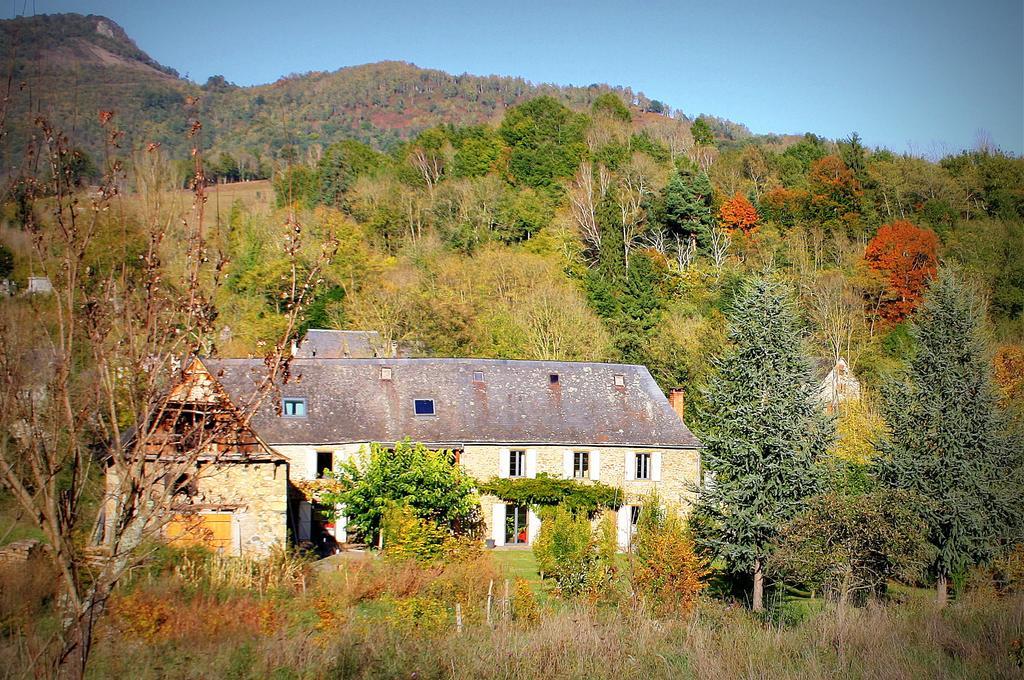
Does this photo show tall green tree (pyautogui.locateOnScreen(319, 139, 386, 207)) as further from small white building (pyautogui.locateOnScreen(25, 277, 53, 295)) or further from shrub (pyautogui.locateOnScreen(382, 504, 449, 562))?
small white building (pyautogui.locateOnScreen(25, 277, 53, 295))

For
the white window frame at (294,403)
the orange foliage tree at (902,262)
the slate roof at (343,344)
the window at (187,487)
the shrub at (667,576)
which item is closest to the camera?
the window at (187,487)

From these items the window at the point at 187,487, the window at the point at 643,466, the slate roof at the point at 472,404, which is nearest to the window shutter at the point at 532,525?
the slate roof at the point at 472,404

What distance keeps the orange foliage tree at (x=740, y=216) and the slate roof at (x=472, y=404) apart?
29.9m

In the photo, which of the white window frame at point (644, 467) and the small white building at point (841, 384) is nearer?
the white window frame at point (644, 467)

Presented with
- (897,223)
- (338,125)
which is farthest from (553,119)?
(338,125)

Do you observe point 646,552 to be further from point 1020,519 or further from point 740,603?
point 1020,519

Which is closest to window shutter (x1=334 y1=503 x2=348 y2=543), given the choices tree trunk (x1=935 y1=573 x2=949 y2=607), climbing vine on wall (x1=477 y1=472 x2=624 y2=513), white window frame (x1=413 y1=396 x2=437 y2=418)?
white window frame (x1=413 y1=396 x2=437 y2=418)

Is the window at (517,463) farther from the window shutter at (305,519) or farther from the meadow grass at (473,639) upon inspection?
the meadow grass at (473,639)

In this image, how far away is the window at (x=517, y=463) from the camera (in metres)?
29.4

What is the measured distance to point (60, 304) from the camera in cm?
533

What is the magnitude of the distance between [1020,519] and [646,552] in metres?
9.55

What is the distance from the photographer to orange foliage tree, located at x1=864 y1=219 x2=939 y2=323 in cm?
4812

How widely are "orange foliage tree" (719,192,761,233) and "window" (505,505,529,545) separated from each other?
35555 millimetres

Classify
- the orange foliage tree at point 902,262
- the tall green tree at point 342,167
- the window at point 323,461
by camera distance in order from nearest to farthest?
the window at point 323,461, the orange foliage tree at point 902,262, the tall green tree at point 342,167
